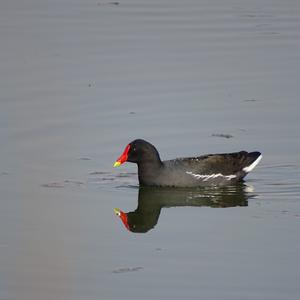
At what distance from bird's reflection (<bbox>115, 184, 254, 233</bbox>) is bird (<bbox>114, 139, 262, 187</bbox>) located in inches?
4.1

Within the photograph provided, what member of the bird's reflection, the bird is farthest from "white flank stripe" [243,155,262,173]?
the bird's reflection

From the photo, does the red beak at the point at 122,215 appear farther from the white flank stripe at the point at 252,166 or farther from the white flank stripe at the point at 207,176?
the white flank stripe at the point at 252,166

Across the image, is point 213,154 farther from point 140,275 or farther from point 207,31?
point 207,31

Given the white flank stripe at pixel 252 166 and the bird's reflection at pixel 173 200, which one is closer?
the bird's reflection at pixel 173 200

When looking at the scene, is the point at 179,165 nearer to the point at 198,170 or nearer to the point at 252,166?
the point at 198,170

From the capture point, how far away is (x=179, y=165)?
38.2 feet

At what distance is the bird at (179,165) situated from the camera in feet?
38.2

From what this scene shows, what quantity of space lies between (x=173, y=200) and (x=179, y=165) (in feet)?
1.62

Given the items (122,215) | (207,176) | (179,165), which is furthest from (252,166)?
(122,215)

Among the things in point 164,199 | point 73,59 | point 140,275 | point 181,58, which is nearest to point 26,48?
point 73,59

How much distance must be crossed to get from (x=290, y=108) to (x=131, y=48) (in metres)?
3.83

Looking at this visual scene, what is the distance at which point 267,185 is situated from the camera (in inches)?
461

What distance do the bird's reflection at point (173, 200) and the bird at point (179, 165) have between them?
0.10 meters

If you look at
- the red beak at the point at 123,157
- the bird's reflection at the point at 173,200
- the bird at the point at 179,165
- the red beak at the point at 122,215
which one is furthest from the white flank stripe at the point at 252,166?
the red beak at the point at 122,215
